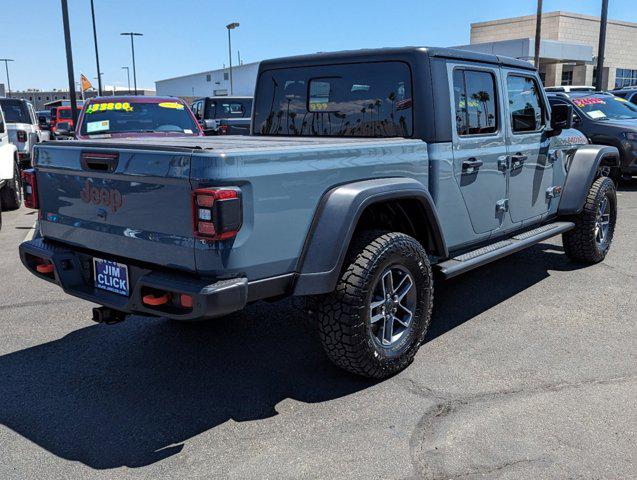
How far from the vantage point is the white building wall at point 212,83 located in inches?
2410

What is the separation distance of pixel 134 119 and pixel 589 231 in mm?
6297

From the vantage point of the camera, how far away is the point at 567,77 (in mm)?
Result: 45344

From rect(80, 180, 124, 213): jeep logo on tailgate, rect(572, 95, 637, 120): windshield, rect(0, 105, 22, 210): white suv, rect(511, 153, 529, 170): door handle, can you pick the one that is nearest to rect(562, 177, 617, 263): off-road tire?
rect(511, 153, 529, 170): door handle

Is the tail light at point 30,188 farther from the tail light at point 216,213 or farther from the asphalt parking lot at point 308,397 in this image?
the tail light at point 216,213

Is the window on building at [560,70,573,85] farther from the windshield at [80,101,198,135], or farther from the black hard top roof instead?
the black hard top roof

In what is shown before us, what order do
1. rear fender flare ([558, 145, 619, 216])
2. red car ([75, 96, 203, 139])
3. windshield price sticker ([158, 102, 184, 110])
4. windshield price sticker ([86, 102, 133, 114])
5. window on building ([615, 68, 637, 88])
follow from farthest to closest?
window on building ([615, 68, 637, 88]) < windshield price sticker ([158, 102, 184, 110]) < windshield price sticker ([86, 102, 133, 114]) < red car ([75, 96, 203, 139]) < rear fender flare ([558, 145, 619, 216])

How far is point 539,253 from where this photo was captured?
266 inches

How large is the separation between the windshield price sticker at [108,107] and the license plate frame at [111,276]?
602cm

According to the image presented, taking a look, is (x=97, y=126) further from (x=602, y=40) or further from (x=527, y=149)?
(x=602, y=40)

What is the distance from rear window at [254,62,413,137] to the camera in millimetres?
4094

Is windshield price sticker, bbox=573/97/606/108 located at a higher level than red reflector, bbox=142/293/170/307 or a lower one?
higher

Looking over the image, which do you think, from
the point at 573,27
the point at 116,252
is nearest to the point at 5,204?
the point at 116,252

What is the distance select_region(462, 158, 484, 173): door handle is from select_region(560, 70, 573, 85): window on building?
1793 inches

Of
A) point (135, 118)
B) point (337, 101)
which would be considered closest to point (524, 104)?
point (337, 101)
